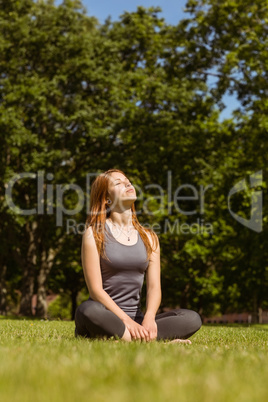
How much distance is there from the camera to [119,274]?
6270 millimetres

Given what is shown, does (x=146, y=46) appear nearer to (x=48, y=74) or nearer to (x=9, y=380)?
(x=48, y=74)

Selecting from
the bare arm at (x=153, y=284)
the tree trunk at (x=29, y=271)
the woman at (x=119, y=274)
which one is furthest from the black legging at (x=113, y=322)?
the tree trunk at (x=29, y=271)

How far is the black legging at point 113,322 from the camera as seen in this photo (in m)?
5.73

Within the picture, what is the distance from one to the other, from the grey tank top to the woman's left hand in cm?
41

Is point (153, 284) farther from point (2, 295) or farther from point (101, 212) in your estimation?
point (2, 295)

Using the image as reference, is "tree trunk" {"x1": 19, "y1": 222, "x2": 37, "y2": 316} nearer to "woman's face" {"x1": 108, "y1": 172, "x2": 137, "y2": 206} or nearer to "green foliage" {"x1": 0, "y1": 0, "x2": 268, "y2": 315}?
"green foliage" {"x1": 0, "y1": 0, "x2": 268, "y2": 315}

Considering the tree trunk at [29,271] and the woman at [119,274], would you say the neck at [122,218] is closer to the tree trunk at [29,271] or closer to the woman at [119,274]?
the woman at [119,274]

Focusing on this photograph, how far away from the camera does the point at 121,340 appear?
560 cm

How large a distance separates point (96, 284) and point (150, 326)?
789 millimetres

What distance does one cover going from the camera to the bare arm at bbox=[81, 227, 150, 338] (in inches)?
229

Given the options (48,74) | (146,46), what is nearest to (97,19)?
(146,46)

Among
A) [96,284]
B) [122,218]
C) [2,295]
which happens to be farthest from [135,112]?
[96,284]

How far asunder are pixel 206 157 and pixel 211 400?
24.5m

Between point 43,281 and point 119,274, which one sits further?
point 43,281
